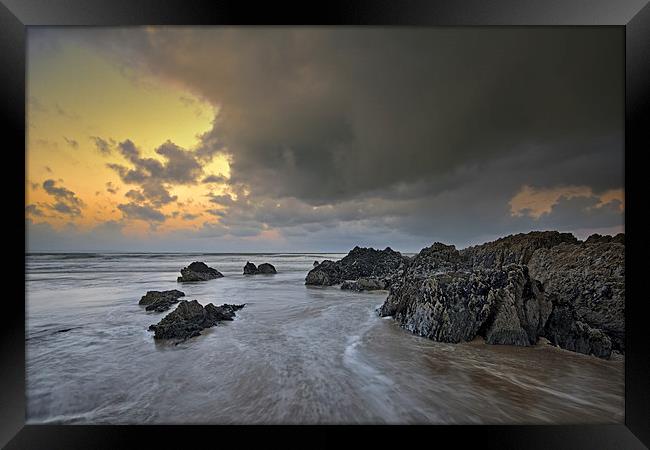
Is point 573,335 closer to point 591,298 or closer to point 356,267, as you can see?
point 591,298

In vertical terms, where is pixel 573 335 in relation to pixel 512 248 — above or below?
below

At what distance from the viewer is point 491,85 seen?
2211mm

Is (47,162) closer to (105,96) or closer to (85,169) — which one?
(85,169)

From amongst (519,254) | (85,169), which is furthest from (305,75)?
(519,254)

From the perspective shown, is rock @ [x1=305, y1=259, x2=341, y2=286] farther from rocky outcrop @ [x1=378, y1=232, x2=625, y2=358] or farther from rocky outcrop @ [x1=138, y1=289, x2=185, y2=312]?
rocky outcrop @ [x1=378, y1=232, x2=625, y2=358]

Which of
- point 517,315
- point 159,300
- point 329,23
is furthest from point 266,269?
point 329,23

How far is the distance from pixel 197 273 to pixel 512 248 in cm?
648

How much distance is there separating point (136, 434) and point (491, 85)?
4.20 m

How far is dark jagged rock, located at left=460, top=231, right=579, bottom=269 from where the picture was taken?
2.79m

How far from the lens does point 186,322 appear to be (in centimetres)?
246

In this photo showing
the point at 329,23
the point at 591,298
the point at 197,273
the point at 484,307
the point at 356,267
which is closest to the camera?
the point at 329,23

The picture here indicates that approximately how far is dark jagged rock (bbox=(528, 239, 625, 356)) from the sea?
139 mm

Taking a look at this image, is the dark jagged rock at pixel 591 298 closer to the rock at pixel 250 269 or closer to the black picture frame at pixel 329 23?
the black picture frame at pixel 329 23

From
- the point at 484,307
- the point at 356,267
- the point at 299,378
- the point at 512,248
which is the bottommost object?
the point at 299,378
